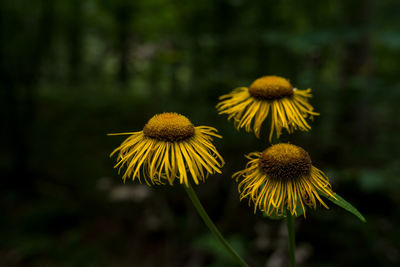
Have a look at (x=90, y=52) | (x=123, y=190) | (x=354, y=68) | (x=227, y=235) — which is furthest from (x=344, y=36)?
(x=90, y=52)

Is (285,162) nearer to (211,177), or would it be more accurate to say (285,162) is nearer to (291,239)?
(291,239)

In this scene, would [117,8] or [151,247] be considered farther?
[117,8]

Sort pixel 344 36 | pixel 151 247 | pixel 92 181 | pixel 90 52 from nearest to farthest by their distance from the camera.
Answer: pixel 344 36
pixel 151 247
pixel 92 181
pixel 90 52

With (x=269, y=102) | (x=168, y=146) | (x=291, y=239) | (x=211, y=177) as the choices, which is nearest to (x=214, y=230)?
(x=291, y=239)

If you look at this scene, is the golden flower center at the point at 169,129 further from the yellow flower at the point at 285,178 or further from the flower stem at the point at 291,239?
the flower stem at the point at 291,239

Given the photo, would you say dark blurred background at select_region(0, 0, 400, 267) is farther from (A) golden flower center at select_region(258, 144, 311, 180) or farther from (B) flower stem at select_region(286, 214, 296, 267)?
(B) flower stem at select_region(286, 214, 296, 267)

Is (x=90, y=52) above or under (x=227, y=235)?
above

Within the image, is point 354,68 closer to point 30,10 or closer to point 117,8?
point 30,10
